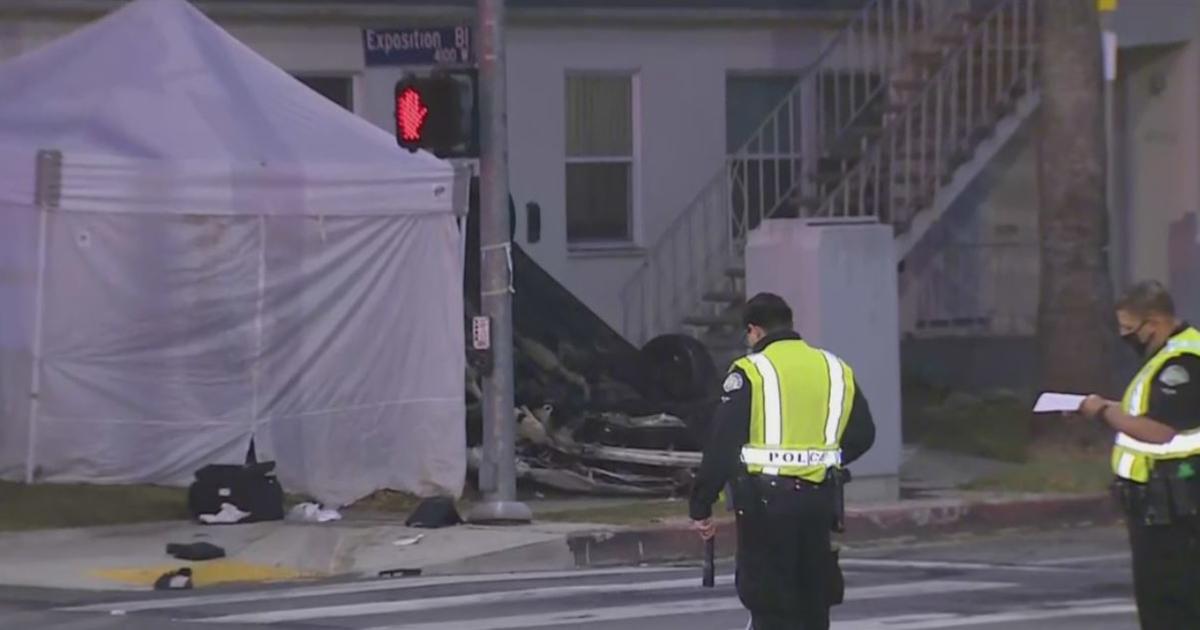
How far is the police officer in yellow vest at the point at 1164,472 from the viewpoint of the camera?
863cm

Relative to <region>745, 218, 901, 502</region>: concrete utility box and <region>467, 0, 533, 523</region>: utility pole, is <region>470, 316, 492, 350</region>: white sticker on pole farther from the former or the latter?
<region>745, 218, 901, 502</region>: concrete utility box

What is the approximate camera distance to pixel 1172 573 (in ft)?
28.6

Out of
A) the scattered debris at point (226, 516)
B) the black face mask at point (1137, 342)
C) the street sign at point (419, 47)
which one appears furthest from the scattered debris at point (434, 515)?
the black face mask at point (1137, 342)

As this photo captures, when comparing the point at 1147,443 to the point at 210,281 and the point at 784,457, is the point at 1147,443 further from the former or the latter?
the point at 210,281

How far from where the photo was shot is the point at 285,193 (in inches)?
707

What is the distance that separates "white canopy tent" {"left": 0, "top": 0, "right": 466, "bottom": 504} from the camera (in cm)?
1752

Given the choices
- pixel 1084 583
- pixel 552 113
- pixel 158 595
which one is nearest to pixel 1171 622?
pixel 1084 583

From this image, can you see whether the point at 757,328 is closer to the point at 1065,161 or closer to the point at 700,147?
the point at 1065,161

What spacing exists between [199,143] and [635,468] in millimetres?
4173

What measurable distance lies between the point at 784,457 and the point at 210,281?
960 cm

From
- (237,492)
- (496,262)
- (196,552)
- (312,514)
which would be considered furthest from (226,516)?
(496,262)

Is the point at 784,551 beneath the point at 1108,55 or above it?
beneath

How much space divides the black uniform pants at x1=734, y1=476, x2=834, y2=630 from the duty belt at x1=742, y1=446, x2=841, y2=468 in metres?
0.06

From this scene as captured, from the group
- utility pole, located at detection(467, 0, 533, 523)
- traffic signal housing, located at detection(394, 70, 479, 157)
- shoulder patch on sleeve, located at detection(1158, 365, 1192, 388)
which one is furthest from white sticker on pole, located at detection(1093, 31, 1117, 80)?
shoulder patch on sleeve, located at detection(1158, 365, 1192, 388)
